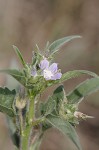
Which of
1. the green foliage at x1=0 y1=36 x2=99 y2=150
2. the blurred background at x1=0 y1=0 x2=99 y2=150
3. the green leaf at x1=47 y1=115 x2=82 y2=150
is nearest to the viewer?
the green leaf at x1=47 y1=115 x2=82 y2=150

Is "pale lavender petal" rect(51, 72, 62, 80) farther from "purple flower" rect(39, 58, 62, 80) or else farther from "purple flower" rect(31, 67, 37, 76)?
"purple flower" rect(31, 67, 37, 76)

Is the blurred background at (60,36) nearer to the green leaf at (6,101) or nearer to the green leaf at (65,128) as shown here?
the green leaf at (6,101)

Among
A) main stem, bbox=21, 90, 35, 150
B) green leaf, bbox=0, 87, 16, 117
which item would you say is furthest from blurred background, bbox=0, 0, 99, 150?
green leaf, bbox=0, 87, 16, 117

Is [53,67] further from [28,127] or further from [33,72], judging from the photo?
[28,127]

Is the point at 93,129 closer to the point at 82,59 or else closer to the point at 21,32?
the point at 82,59

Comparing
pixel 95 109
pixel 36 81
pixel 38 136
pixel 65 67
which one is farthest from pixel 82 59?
pixel 36 81

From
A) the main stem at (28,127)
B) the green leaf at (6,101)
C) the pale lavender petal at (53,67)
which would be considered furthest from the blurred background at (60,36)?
the pale lavender petal at (53,67)
